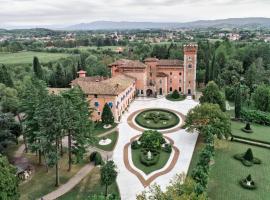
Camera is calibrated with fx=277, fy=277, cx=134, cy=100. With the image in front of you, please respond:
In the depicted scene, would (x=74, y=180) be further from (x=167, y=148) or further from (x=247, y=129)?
(x=247, y=129)

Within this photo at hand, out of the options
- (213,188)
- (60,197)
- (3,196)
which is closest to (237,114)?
(213,188)

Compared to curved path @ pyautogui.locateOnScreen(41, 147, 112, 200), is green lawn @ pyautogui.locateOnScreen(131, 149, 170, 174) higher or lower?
higher

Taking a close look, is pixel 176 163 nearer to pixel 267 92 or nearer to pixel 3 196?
pixel 3 196

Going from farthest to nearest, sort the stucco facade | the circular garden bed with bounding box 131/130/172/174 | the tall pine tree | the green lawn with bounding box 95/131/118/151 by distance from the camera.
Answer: the stucco facade < the green lawn with bounding box 95/131/118/151 < the circular garden bed with bounding box 131/130/172/174 < the tall pine tree

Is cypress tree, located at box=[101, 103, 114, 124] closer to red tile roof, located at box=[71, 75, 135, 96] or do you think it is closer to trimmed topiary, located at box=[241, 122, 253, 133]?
red tile roof, located at box=[71, 75, 135, 96]

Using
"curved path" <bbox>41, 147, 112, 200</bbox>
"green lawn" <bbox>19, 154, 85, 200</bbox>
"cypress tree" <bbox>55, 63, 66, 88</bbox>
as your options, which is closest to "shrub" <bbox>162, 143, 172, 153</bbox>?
"curved path" <bbox>41, 147, 112, 200</bbox>
